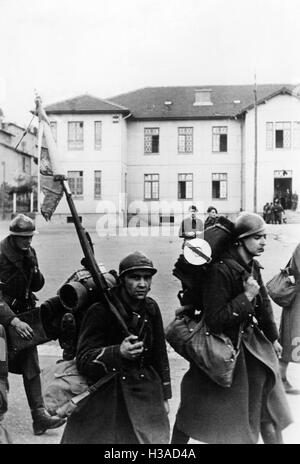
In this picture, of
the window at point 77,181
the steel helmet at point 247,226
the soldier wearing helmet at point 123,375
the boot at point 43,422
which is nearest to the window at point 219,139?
the window at point 77,181

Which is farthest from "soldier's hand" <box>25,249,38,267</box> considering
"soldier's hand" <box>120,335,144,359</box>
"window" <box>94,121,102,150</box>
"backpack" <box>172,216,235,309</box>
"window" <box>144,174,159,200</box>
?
"window" <box>94,121,102,150</box>

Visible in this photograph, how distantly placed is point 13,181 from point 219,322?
3018mm

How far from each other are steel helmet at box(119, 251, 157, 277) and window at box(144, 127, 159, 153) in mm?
→ 3232

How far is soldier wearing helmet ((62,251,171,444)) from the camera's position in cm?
311

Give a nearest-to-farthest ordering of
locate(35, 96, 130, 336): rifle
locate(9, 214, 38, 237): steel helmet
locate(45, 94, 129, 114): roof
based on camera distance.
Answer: locate(35, 96, 130, 336): rifle < locate(9, 214, 38, 237): steel helmet < locate(45, 94, 129, 114): roof

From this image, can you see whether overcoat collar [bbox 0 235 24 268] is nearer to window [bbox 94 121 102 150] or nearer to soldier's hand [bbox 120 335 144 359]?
soldier's hand [bbox 120 335 144 359]

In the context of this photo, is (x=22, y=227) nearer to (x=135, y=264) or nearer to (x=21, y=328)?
(x=21, y=328)

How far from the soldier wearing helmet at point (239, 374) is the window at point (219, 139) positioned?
3.23m

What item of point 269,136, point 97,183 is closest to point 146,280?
point 97,183

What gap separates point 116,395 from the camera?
317cm

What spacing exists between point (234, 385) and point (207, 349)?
0.25 m

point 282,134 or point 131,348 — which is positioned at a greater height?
point 282,134

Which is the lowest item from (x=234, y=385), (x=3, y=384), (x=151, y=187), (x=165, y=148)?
(x=3, y=384)
